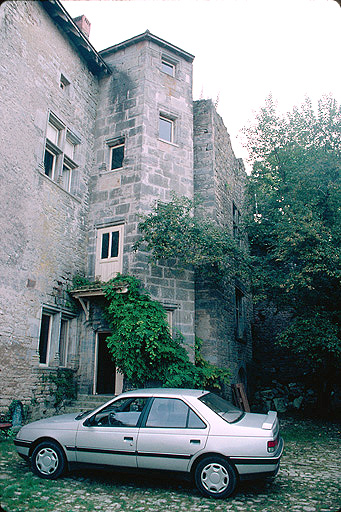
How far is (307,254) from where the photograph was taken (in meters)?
11.0

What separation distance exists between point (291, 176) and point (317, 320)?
15.1 feet

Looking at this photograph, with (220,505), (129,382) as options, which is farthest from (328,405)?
(220,505)

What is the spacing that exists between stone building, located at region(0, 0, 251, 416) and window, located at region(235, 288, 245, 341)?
0.16 meters

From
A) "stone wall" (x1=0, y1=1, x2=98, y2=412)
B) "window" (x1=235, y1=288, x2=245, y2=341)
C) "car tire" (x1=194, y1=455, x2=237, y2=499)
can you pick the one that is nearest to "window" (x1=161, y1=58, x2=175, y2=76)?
"stone wall" (x1=0, y1=1, x2=98, y2=412)

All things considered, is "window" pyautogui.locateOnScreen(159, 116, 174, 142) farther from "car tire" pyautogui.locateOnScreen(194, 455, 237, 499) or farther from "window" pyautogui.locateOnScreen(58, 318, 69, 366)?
"car tire" pyautogui.locateOnScreen(194, 455, 237, 499)

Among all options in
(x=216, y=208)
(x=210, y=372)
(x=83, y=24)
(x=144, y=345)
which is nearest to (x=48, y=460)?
(x=144, y=345)

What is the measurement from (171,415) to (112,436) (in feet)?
2.98

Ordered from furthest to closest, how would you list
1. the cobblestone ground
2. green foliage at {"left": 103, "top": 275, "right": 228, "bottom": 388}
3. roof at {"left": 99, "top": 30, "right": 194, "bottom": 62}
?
1. roof at {"left": 99, "top": 30, "right": 194, "bottom": 62}
2. green foliage at {"left": 103, "top": 275, "right": 228, "bottom": 388}
3. the cobblestone ground

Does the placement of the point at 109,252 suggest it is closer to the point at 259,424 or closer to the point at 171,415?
the point at 171,415

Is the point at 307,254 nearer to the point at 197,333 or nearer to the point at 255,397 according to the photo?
the point at 197,333

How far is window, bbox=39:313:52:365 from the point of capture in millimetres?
10836

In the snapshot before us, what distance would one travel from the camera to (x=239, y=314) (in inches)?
643

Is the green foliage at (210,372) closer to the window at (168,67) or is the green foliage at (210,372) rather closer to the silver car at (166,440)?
the silver car at (166,440)

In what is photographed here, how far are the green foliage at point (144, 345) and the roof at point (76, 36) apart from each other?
25.9 ft
